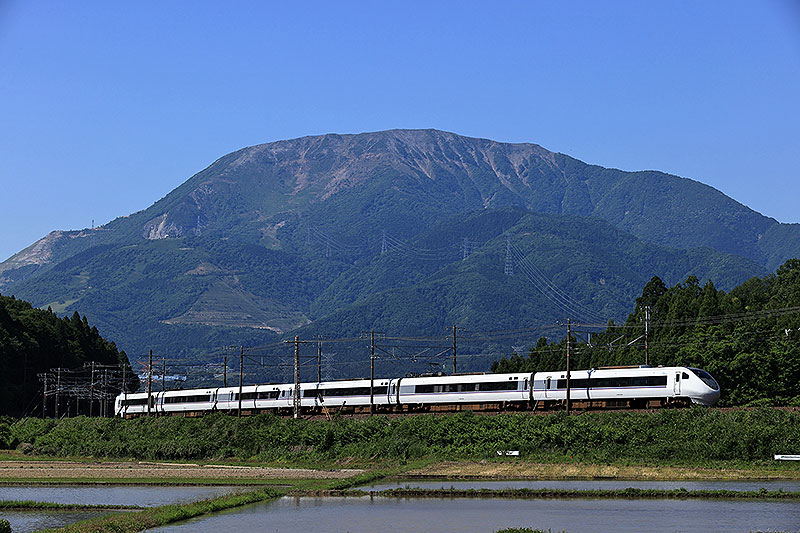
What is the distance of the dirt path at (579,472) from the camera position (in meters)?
47.3

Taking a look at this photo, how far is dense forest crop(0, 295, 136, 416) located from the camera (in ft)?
400

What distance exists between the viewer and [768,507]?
3672 cm

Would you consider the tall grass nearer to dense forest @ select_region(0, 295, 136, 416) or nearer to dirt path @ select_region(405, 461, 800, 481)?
dirt path @ select_region(405, 461, 800, 481)

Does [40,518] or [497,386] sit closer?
[40,518]

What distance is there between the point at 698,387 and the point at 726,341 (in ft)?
39.1

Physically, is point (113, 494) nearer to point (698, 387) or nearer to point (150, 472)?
point (150, 472)

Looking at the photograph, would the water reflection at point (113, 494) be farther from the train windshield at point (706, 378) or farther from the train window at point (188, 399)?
the train window at point (188, 399)

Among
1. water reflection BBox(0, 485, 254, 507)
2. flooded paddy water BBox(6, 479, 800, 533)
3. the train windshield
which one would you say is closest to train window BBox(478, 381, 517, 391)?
the train windshield

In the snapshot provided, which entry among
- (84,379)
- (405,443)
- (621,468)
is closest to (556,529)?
(621,468)

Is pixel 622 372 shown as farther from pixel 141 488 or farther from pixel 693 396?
pixel 141 488

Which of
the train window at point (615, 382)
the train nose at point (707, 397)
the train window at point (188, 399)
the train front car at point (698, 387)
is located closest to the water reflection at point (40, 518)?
the train window at point (615, 382)

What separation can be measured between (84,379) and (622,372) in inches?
3452

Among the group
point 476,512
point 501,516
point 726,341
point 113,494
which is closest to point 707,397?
point 726,341

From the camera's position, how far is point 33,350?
13188cm
